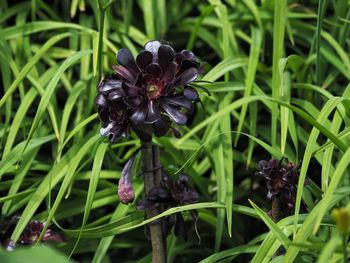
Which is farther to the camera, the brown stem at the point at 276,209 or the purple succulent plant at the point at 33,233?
the purple succulent plant at the point at 33,233

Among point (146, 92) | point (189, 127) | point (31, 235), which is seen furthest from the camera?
point (189, 127)

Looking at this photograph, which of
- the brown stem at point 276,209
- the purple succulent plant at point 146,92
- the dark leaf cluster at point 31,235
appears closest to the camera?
the purple succulent plant at point 146,92

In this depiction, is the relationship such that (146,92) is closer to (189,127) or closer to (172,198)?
(172,198)

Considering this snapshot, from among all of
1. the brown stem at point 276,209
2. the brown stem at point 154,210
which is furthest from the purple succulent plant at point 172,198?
the brown stem at point 276,209

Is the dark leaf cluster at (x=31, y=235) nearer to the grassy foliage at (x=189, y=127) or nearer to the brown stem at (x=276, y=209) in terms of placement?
the grassy foliage at (x=189, y=127)

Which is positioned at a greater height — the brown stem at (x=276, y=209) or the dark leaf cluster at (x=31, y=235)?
the brown stem at (x=276, y=209)

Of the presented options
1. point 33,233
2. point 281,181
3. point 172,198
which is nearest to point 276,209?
point 281,181
